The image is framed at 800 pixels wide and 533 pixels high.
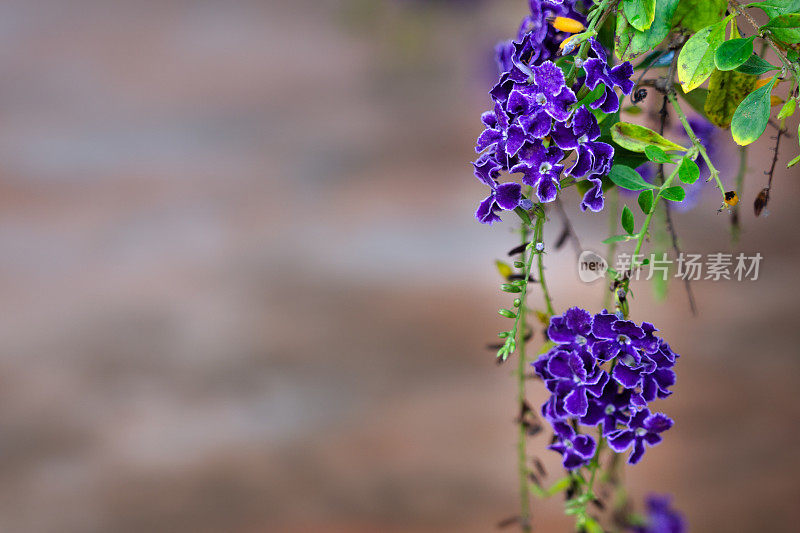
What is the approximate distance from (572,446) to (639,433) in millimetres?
48

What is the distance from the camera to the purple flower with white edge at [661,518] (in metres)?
1.05

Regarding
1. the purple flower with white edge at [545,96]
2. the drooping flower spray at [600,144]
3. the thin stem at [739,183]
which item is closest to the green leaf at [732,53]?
the drooping flower spray at [600,144]

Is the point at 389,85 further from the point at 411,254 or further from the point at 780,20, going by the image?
the point at 780,20

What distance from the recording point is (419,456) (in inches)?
57.0

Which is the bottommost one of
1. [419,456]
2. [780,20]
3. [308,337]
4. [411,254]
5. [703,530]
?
[703,530]

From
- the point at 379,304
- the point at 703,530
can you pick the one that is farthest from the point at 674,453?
the point at 379,304

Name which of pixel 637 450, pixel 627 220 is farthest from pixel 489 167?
pixel 637 450

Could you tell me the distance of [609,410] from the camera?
0.49 metres

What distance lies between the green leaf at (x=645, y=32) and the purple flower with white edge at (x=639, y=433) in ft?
0.81

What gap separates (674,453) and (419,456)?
52cm

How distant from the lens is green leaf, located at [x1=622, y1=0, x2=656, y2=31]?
18.1 inches

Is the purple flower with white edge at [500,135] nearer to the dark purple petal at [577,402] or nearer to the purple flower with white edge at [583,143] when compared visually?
the purple flower with white edge at [583,143]

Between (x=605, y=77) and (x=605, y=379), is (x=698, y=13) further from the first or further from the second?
(x=605, y=379)

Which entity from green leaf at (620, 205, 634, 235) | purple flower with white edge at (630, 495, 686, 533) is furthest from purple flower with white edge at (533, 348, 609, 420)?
purple flower with white edge at (630, 495, 686, 533)
